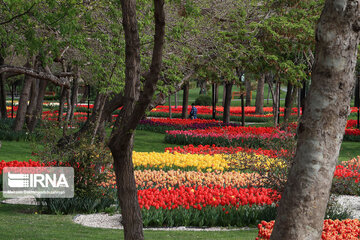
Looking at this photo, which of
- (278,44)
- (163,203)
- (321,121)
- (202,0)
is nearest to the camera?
(321,121)

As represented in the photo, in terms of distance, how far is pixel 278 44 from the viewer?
1925cm

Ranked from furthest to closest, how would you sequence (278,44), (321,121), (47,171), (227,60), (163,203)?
(278,44) < (227,60) < (47,171) < (163,203) < (321,121)

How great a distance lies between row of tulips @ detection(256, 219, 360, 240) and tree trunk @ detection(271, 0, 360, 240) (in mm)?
2317

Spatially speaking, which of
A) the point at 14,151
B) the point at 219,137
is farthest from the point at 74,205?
the point at 219,137

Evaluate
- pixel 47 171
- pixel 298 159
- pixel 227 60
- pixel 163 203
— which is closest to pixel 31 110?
pixel 227 60

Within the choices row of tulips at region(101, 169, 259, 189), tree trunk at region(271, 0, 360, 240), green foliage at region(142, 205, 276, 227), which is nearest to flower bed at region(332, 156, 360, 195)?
green foliage at region(142, 205, 276, 227)

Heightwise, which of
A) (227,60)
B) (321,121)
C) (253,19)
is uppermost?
(253,19)

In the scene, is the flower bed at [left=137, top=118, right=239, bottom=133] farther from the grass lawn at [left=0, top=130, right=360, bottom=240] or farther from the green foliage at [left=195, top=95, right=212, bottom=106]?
the green foliage at [left=195, top=95, right=212, bottom=106]

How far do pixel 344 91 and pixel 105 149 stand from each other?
21.1 ft

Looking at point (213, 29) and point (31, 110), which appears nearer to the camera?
point (213, 29)

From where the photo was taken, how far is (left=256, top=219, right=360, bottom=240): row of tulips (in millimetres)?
6258

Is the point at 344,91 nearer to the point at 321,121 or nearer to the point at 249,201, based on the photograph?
the point at 321,121

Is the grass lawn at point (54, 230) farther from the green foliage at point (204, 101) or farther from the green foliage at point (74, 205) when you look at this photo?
the green foliage at point (204, 101)

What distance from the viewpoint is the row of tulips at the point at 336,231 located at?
6.26 meters
